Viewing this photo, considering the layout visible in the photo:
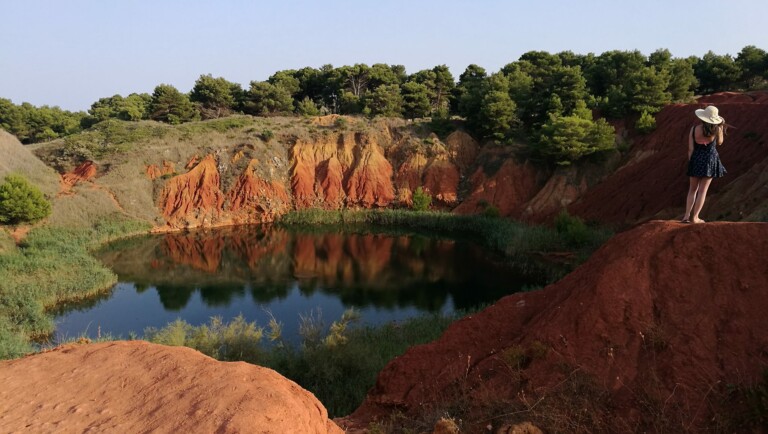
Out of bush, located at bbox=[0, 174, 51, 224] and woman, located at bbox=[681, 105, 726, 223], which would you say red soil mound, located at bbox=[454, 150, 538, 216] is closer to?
bush, located at bbox=[0, 174, 51, 224]

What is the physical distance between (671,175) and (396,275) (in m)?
15.6

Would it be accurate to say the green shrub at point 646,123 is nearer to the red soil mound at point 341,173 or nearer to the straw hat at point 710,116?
the red soil mound at point 341,173

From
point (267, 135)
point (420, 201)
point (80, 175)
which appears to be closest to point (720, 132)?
point (420, 201)

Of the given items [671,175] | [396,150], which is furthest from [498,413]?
[396,150]

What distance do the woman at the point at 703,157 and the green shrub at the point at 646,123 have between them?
24979 millimetres

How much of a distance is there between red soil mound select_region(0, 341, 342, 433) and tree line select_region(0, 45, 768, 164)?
28.7 metres

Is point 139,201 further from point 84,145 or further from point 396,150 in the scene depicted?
point 396,150

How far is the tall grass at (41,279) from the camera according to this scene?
46.4 feet

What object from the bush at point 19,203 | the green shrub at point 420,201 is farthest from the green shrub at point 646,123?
the bush at point 19,203

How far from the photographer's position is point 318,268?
23.3m

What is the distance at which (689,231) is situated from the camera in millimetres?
6539

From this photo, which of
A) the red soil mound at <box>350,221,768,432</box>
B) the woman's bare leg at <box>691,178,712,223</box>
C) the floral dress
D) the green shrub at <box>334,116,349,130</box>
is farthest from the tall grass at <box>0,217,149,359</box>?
the green shrub at <box>334,116,349,130</box>

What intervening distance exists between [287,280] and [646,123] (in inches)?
939

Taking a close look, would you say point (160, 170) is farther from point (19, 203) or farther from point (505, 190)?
point (505, 190)
